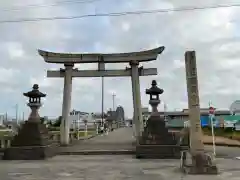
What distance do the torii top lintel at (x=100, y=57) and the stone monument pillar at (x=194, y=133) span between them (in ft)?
42.7

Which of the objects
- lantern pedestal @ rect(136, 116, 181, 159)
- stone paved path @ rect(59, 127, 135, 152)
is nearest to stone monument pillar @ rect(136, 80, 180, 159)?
lantern pedestal @ rect(136, 116, 181, 159)

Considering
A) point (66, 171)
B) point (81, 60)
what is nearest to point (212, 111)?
point (66, 171)

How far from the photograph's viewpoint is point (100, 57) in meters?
26.3

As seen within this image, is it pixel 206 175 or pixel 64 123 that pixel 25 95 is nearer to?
pixel 64 123

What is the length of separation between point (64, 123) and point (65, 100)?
184 centimetres

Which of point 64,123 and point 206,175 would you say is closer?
point 206,175

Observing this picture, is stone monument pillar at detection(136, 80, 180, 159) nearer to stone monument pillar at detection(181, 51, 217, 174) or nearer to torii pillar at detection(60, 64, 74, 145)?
stone monument pillar at detection(181, 51, 217, 174)

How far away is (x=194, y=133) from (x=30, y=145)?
32.8 ft

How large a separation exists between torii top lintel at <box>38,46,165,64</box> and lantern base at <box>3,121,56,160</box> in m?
7.91

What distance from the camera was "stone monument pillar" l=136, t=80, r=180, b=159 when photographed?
1791 cm

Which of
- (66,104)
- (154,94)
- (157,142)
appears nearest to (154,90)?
(154,94)

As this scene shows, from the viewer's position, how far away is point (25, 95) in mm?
20266

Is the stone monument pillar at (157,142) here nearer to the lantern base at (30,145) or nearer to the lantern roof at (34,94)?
the lantern base at (30,145)

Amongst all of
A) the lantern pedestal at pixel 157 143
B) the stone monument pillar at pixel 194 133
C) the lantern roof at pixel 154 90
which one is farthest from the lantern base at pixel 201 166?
the lantern roof at pixel 154 90
